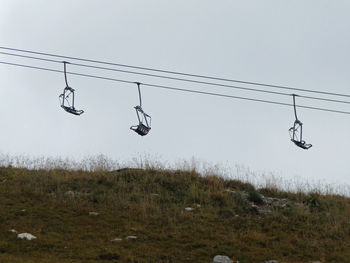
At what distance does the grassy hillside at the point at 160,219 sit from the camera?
1260 centimetres

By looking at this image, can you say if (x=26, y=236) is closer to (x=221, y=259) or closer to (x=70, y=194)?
(x=70, y=194)

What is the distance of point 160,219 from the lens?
49.2 feet

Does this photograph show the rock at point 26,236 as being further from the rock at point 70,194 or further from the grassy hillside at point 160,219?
the rock at point 70,194

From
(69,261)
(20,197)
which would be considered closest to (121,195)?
(20,197)

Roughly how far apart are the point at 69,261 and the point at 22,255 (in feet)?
3.41

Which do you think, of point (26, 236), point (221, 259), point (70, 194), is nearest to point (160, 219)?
point (70, 194)

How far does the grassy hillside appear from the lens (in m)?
12.6

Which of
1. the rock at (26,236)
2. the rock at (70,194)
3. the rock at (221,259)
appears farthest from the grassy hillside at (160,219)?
the rock at (221,259)

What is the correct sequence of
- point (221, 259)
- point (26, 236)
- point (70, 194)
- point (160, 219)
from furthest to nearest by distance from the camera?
point (70, 194), point (160, 219), point (26, 236), point (221, 259)

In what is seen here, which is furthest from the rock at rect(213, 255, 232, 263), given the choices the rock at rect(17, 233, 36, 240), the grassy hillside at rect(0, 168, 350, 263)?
the rock at rect(17, 233, 36, 240)

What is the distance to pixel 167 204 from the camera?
16.0 meters

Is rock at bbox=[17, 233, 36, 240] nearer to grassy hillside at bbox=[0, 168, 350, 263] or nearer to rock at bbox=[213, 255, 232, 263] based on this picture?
grassy hillside at bbox=[0, 168, 350, 263]

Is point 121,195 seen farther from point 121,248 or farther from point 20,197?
point 121,248

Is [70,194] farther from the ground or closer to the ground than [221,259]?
farther from the ground
